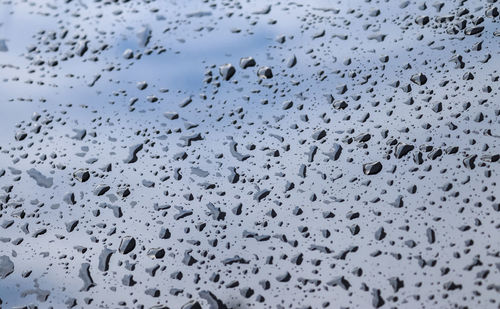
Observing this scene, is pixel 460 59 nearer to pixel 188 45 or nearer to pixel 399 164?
pixel 399 164

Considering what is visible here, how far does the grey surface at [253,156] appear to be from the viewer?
4.67 feet

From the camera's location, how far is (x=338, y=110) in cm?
175

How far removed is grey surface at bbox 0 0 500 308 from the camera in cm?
142

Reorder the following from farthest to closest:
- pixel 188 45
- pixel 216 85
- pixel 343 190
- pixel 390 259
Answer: pixel 188 45
pixel 216 85
pixel 343 190
pixel 390 259

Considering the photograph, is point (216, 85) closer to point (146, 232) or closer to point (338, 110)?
point (338, 110)

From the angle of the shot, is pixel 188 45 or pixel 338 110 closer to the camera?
pixel 338 110

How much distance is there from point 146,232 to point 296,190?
402 millimetres

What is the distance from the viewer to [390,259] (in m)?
1.40

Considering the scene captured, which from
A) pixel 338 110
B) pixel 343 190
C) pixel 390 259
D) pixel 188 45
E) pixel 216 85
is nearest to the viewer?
pixel 390 259

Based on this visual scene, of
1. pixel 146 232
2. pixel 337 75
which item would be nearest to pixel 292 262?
pixel 146 232

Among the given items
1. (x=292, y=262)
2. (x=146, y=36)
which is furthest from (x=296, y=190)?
(x=146, y=36)

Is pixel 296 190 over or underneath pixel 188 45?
underneath

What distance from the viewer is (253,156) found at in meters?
1.70

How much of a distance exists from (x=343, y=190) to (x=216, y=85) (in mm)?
560
